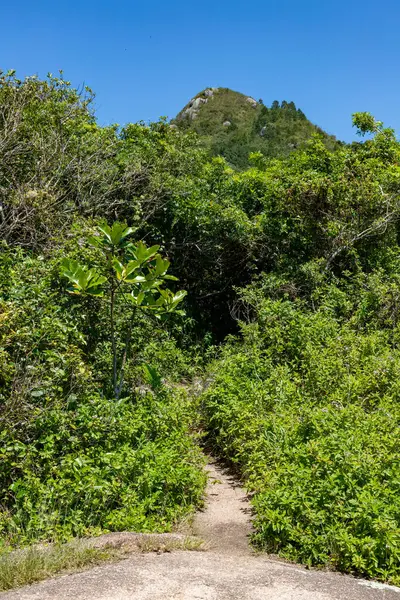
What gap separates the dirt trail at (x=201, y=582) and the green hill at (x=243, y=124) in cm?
4182

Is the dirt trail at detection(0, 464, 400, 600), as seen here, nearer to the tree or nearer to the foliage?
the foliage

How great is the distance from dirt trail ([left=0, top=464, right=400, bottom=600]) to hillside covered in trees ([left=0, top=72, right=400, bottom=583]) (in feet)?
1.13

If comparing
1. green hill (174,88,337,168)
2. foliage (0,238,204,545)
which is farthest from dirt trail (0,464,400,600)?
green hill (174,88,337,168)

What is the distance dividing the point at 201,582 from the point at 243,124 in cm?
6695

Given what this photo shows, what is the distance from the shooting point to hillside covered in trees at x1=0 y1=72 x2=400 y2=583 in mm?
4668

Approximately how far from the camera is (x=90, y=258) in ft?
22.0

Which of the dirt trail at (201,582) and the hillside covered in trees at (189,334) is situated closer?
the dirt trail at (201,582)

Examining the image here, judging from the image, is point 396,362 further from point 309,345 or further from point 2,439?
point 2,439

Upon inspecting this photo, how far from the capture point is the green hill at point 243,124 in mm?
51016

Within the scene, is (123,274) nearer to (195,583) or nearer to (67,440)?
(67,440)

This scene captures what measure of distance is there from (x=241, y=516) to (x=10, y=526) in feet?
6.55

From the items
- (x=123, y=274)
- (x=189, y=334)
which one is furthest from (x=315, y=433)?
(x=189, y=334)

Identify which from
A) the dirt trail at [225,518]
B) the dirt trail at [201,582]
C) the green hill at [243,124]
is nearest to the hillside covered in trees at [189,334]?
the dirt trail at [225,518]

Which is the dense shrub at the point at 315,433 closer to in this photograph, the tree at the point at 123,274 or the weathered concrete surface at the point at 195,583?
the weathered concrete surface at the point at 195,583
